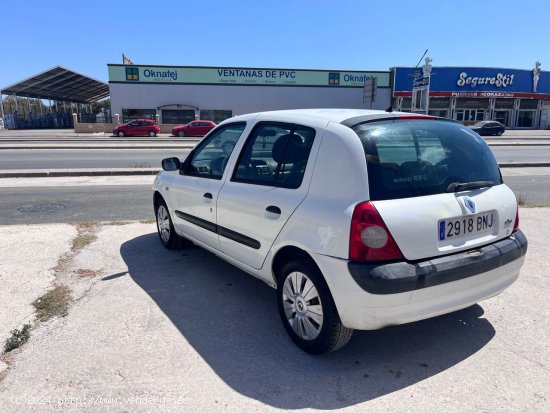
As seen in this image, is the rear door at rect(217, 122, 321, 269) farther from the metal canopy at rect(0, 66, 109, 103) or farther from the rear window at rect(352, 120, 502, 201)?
the metal canopy at rect(0, 66, 109, 103)

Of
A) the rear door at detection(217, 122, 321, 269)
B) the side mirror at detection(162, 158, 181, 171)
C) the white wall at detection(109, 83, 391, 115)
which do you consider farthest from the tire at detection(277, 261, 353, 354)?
the white wall at detection(109, 83, 391, 115)

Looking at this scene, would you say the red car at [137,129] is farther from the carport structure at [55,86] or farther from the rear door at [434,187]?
the rear door at [434,187]

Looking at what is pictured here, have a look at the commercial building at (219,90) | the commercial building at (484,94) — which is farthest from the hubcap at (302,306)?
the commercial building at (484,94)

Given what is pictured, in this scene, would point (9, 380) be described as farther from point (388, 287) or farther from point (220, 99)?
point (220, 99)

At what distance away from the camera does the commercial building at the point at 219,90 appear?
4694 cm

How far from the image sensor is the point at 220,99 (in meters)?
48.6

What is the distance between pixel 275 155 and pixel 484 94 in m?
56.5

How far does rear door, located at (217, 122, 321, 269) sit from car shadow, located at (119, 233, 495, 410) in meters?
0.49

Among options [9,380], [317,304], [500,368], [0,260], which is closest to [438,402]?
[500,368]

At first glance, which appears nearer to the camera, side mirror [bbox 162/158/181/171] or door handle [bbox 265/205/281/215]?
door handle [bbox 265/205/281/215]

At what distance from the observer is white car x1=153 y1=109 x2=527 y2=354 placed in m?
2.67

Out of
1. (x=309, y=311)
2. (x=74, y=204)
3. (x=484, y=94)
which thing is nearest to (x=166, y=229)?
(x=309, y=311)

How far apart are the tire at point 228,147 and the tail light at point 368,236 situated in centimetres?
174

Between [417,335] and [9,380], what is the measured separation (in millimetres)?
2875
